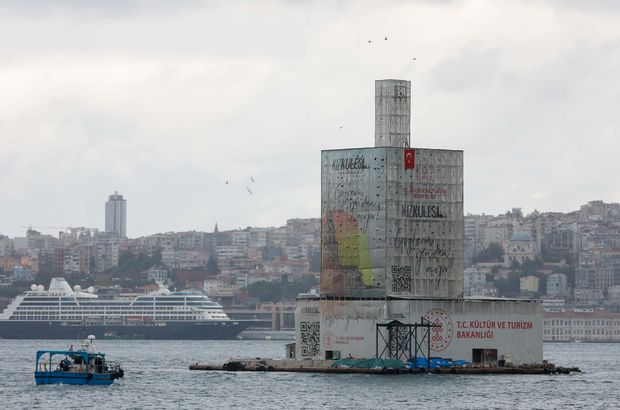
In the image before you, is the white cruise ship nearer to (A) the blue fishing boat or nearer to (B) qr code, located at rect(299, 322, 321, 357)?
(B) qr code, located at rect(299, 322, 321, 357)

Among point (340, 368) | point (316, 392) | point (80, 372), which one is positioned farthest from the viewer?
point (340, 368)

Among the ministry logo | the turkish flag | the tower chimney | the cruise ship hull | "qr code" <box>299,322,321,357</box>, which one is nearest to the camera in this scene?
the ministry logo

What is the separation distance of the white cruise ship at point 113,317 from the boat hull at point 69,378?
96328 millimetres

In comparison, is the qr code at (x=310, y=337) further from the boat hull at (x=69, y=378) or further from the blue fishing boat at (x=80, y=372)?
the boat hull at (x=69, y=378)

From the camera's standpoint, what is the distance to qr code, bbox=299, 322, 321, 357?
236 feet

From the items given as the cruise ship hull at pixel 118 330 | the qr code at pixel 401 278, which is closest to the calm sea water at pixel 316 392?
the qr code at pixel 401 278

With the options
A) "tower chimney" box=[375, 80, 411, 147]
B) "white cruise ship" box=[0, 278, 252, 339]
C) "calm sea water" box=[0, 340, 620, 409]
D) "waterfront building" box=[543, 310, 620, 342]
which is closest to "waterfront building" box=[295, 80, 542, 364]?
"tower chimney" box=[375, 80, 411, 147]

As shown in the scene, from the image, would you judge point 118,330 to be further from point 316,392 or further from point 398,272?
point 316,392

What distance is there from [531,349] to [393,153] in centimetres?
913

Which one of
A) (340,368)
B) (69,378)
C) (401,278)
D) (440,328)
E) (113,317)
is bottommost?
(69,378)

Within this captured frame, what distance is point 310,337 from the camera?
72312 millimetres

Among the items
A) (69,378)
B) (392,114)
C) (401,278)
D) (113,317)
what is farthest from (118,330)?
(69,378)

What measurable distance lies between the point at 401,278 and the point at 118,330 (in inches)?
3757

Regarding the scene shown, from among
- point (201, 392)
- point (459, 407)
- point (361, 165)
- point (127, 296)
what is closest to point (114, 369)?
point (201, 392)
